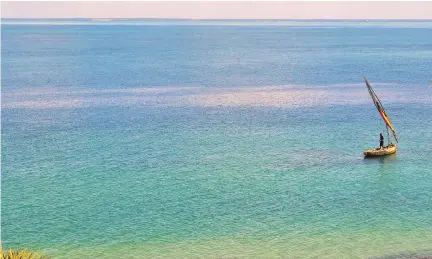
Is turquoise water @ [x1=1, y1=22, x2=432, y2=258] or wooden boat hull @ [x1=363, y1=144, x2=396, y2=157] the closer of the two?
turquoise water @ [x1=1, y1=22, x2=432, y2=258]

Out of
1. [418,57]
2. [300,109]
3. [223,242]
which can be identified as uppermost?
[418,57]

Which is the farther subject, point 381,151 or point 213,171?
point 381,151

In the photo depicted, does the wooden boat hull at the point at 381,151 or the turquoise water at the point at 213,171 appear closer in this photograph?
the turquoise water at the point at 213,171

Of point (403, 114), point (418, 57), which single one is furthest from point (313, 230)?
point (418, 57)

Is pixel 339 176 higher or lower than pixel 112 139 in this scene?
lower

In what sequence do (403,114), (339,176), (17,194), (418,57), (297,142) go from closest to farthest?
(17,194) < (339,176) < (297,142) < (403,114) < (418,57)

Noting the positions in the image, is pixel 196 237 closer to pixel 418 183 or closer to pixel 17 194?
pixel 17 194

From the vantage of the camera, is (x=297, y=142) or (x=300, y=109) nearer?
(x=297, y=142)

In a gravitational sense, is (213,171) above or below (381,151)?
below
